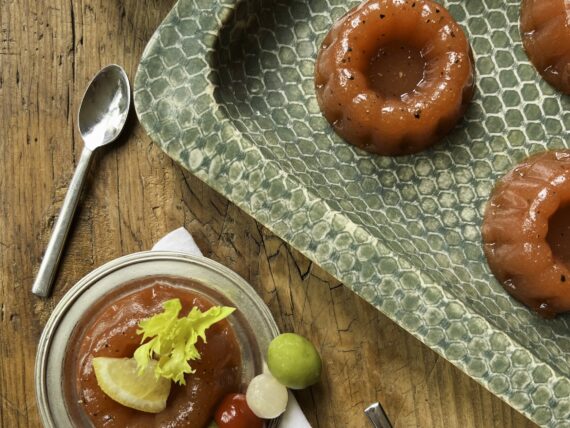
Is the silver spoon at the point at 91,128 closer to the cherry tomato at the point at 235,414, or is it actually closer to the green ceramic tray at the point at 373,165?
the green ceramic tray at the point at 373,165

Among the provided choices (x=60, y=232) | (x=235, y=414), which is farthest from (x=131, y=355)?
(x=60, y=232)

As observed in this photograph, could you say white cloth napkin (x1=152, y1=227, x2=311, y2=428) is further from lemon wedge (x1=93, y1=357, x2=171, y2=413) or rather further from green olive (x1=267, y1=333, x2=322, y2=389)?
lemon wedge (x1=93, y1=357, x2=171, y2=413)

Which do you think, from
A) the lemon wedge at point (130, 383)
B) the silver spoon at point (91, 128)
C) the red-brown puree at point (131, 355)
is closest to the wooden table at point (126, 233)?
the silver spoon at point (91, 128)

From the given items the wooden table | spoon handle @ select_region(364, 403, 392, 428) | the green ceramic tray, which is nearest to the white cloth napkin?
the wooden table

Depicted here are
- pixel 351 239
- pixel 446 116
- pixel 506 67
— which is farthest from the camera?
pixel 506 67

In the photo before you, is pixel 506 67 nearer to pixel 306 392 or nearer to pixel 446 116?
pixel 446 116

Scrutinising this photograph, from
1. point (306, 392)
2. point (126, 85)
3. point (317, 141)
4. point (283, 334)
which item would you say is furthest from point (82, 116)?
point (306, 392)
